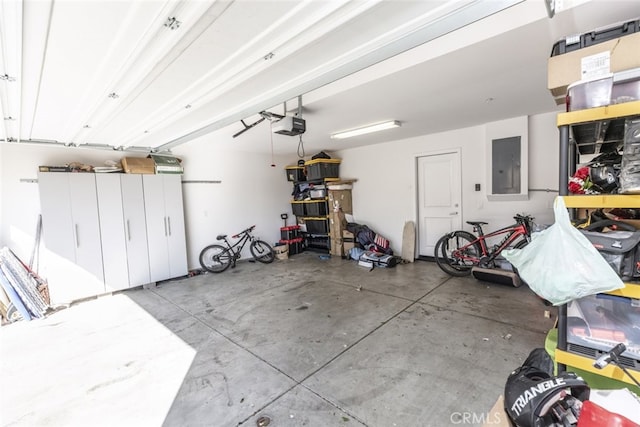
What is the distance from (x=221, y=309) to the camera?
3.47 metres

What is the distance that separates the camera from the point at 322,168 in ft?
19.7

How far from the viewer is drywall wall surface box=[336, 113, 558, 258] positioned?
155 inches

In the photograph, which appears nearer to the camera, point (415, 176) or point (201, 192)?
point (415, 176)

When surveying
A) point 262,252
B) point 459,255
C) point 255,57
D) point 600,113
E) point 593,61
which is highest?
point 255,57

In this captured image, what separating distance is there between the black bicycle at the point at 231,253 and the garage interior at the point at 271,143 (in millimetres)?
354

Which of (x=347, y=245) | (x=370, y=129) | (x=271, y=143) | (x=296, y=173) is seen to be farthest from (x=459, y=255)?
(x=296, y=173)

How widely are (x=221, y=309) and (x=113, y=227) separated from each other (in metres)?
2.31

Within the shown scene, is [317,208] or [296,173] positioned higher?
[296,173]

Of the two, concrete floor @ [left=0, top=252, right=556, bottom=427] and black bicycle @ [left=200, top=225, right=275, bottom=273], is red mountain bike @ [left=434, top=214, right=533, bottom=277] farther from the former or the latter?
black bicycle @ [left=200, top=225, right=275, bottom=273]

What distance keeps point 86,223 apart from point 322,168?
4.22 meters

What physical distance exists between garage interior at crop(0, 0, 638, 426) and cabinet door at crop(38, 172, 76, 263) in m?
0.03

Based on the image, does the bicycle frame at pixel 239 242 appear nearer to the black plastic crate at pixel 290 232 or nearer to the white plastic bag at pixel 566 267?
the black plastic crate at pixel 290 232

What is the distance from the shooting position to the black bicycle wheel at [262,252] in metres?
5.87

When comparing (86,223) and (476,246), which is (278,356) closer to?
(476,246)
